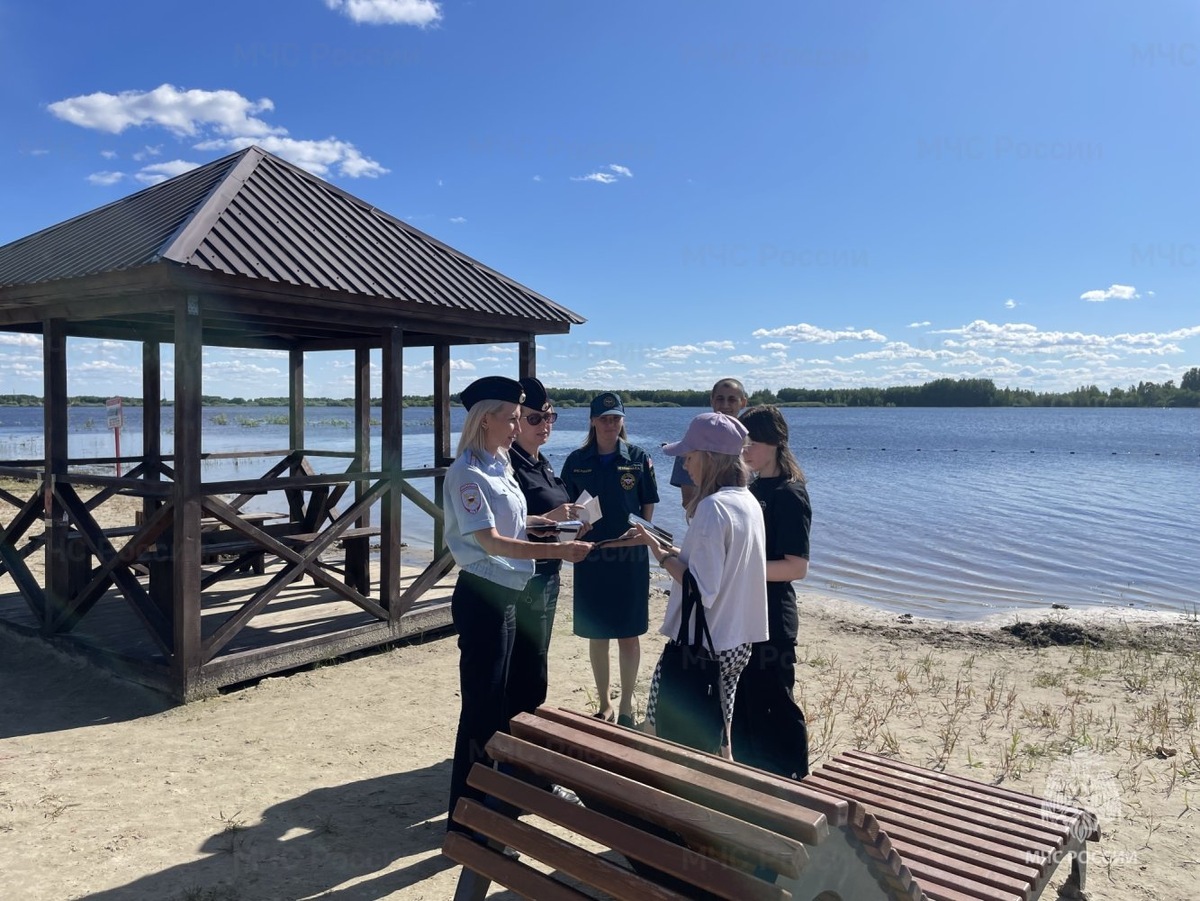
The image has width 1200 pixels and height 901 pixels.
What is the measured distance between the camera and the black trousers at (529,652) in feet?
12.2

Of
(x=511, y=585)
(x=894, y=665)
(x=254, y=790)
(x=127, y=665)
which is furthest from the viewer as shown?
(x=894, y=665)

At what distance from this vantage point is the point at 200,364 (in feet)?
17.7

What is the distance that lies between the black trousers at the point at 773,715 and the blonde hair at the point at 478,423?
55.0 inches

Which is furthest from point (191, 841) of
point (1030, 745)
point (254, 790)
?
point (1030, 745)

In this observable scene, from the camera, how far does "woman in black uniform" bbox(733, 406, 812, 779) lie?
3.34m

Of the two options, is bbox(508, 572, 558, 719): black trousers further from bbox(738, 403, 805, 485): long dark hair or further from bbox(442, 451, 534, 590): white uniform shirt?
bbox(738, 403, 805, 485): long dark hair

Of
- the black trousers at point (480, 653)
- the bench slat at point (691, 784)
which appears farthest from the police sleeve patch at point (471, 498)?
the bench slat at point (691, 784)

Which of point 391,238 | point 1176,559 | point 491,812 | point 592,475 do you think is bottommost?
point 1176,559

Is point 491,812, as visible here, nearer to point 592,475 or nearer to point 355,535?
point 592,475

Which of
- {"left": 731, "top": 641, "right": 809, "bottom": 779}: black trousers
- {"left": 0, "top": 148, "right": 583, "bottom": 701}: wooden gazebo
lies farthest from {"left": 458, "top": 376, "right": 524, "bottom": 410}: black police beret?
{"left": 0, "top": 148, "right": 583, "bottom": 701}: wooden gazebo

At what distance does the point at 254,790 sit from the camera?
4184 millimetres

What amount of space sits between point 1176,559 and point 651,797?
14.7 metres

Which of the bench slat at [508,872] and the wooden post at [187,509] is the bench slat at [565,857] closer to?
the bench slat at [508,872]

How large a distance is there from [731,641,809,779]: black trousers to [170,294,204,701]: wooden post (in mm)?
3685
